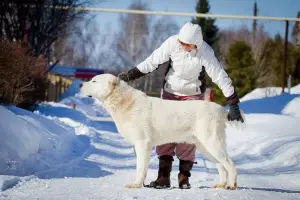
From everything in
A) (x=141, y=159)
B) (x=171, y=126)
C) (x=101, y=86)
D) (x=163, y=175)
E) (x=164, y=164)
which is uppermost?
(x=101, y=86)

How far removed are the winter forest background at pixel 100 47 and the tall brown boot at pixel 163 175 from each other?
5397 mm

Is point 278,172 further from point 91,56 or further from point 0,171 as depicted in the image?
point 91,56

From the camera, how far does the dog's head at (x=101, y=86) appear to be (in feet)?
18.9

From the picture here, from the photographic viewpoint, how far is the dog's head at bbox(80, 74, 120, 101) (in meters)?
5.75

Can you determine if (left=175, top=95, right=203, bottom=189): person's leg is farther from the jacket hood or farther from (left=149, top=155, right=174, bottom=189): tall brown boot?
the jacket hood

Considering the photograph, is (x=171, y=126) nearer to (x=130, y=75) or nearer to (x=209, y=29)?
(x=130, y=75)

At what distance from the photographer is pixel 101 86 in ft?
19.0

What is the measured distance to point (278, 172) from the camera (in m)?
7.49

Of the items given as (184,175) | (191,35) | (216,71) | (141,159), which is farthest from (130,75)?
(184,175)

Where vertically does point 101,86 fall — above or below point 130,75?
below

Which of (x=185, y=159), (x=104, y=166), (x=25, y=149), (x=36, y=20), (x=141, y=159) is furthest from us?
(x=36, y=20)

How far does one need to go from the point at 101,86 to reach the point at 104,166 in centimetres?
229

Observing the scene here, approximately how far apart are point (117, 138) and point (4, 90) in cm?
363

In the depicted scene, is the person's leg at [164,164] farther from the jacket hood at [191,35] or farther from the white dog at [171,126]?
the jacket hood at [191,35]
